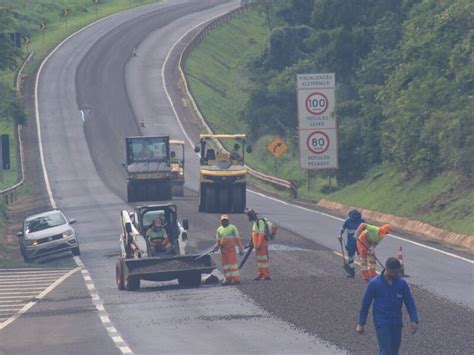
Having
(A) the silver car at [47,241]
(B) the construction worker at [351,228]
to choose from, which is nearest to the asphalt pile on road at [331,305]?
(B) the construction worker at [351,228]

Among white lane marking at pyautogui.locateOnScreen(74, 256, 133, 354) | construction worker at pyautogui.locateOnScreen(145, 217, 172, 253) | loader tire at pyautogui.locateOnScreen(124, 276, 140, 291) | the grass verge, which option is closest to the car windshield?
white lane marking at pyautogui.locateOnScreen(74, 256, 133, 354)

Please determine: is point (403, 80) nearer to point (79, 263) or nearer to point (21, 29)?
point (79, 263)

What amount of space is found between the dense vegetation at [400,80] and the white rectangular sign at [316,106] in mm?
2308

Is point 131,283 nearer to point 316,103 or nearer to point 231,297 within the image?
point 231,297

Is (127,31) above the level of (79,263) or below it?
Result: above

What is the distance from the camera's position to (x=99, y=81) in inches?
3529

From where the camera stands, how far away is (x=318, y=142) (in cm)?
5066

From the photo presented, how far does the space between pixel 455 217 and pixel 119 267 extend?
14.2 m

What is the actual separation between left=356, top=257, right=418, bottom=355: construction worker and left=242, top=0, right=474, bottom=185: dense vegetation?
2574 cm

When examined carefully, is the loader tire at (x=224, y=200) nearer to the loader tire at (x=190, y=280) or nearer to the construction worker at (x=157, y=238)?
the construction worker at (x=157, y=238)

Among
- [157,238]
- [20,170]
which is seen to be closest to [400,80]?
[157,238]

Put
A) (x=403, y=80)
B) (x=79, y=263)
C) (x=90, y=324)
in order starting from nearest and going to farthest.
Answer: (x=90, y=324)
(x=79, y=263)
(x=403, y=80)

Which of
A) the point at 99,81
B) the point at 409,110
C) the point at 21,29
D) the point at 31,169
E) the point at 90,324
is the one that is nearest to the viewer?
the point at 90,324

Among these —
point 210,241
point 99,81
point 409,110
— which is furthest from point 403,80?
point 99,81
